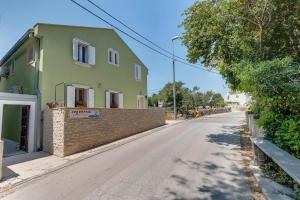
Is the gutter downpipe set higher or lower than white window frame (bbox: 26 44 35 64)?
lower

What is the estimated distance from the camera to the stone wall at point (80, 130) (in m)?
9.42

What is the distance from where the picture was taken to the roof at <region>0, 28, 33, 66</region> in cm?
1120

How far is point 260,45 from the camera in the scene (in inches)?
359

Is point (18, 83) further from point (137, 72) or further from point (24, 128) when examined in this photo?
point (137, 72)

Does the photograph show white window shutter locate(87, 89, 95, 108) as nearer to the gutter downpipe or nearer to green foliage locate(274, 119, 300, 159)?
the gutter downpipe

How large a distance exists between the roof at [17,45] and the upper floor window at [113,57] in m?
5.44

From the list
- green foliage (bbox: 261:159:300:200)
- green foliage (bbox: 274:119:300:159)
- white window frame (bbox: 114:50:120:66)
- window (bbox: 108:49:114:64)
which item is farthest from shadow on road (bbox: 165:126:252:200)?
white window frame (bbox: 114:50:120:66)

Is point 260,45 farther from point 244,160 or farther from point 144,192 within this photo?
point 144,192

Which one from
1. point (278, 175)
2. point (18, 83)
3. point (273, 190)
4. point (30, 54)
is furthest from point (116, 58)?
point (273, 190)

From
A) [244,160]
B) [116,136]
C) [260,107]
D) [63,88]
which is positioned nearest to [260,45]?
[260,107]

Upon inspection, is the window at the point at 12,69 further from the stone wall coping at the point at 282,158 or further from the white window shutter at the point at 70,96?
the stone wall coping at the point at 282,158

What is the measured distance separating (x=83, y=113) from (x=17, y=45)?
6772mm

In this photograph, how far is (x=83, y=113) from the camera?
33.6ft

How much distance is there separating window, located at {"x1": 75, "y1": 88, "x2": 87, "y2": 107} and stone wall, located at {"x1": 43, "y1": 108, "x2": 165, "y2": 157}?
78.0 inches
